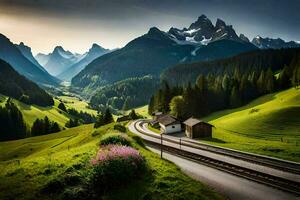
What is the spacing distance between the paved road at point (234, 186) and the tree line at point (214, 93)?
86.9 m

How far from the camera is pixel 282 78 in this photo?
152m

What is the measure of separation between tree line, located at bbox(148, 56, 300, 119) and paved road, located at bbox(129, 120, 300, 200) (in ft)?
285

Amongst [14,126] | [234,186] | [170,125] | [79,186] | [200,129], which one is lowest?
[14,126]

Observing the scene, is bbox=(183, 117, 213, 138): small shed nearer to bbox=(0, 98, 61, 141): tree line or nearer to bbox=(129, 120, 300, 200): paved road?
bbox=(129, 120, 300, 200): paved road

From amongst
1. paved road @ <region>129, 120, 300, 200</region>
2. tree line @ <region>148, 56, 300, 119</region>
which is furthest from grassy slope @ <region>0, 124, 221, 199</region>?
tree line @ <region>148, 56, 300, 119</region>

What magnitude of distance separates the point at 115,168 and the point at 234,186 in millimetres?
13968

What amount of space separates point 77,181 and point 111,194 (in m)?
3.07

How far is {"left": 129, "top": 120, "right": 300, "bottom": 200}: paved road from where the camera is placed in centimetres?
2575

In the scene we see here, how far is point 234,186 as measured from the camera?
2858 cm

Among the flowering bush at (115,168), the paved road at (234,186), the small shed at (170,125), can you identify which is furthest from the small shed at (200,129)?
the flowering bush at (115,168)

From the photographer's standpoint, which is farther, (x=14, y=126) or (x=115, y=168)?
(x=14, y=126)

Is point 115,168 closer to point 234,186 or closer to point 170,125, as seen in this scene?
point 234,186

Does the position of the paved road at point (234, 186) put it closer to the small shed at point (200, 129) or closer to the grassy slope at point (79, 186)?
the grassy slope at point (79, 186)

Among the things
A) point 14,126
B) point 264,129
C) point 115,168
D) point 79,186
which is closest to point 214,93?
point 264,129
